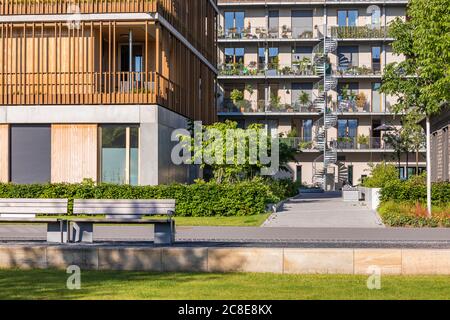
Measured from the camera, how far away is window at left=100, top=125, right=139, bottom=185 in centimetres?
3512

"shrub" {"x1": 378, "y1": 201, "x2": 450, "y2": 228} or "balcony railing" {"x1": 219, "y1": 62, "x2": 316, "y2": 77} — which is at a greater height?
"balcony railing" {"x1": 219, "y1": 62, "x2": 316, "y2": 77}

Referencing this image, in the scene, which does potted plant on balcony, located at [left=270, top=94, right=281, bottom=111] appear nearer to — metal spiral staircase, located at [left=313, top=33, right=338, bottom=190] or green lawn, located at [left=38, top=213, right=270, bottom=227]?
metal spiral staircase, located at [left=313, top=33, right=338, bottom=190]

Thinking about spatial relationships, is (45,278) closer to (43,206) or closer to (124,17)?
(43,206)

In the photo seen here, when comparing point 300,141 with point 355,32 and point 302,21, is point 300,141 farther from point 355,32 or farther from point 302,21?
point 302,21

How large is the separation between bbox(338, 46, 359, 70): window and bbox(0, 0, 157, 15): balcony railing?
3802 centimetres

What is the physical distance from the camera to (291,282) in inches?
512

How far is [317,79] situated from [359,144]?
20.8ft

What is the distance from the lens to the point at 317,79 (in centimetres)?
7019

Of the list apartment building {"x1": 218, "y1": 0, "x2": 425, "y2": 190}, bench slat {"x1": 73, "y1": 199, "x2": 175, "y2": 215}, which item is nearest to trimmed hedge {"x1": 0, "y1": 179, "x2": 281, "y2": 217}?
bench slat {"x1": 73, "y1": 199, "x2": 175, "y2": 215}

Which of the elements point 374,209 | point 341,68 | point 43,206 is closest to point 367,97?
point 341,68

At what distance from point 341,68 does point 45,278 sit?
193ft

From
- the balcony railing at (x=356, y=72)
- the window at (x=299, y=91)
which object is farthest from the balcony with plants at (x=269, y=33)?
the window at (x=299, y=91)

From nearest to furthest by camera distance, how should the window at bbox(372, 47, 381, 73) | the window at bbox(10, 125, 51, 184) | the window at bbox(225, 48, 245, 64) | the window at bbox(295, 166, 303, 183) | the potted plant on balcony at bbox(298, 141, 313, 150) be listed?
the window at bbox(10, 125, 51, 184), the potted plant on balcony at bbox(298, 141, 313, 150), the window at bbox(372, 47, 381, 73), the window at bbox(295, 166, 303, 183), the window at bbox(225, 48, 245, 64)

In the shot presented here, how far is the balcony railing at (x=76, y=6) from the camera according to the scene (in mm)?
35281
